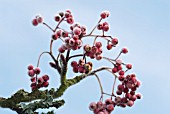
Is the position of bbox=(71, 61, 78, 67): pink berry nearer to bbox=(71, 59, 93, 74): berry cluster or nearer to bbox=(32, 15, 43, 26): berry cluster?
bbox=(71, 59, 93, 74): berry cluster

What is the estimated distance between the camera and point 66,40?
4.07m

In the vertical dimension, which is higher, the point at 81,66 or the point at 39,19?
the point at 39,19

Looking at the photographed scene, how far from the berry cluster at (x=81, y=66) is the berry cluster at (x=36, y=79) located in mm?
305

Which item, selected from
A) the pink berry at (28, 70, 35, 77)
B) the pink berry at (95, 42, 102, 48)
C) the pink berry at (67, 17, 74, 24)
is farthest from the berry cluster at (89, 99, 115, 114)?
the pink berry at (67, 17, 74, 24)

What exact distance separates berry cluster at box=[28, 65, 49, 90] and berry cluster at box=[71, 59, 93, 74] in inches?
12.0

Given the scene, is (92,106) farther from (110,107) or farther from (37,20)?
(37,20)

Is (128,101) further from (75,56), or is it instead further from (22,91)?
(22,91)

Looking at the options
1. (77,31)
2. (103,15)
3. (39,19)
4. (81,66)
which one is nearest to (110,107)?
(81,66)

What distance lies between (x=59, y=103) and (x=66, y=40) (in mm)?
750

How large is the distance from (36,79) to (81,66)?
477 mm

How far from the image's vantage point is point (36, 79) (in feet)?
14.3

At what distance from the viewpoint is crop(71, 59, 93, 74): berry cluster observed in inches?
163

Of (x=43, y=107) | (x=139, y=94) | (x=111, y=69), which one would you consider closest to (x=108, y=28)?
(x=111, y=69)

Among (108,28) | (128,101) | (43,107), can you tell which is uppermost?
(108,28)
